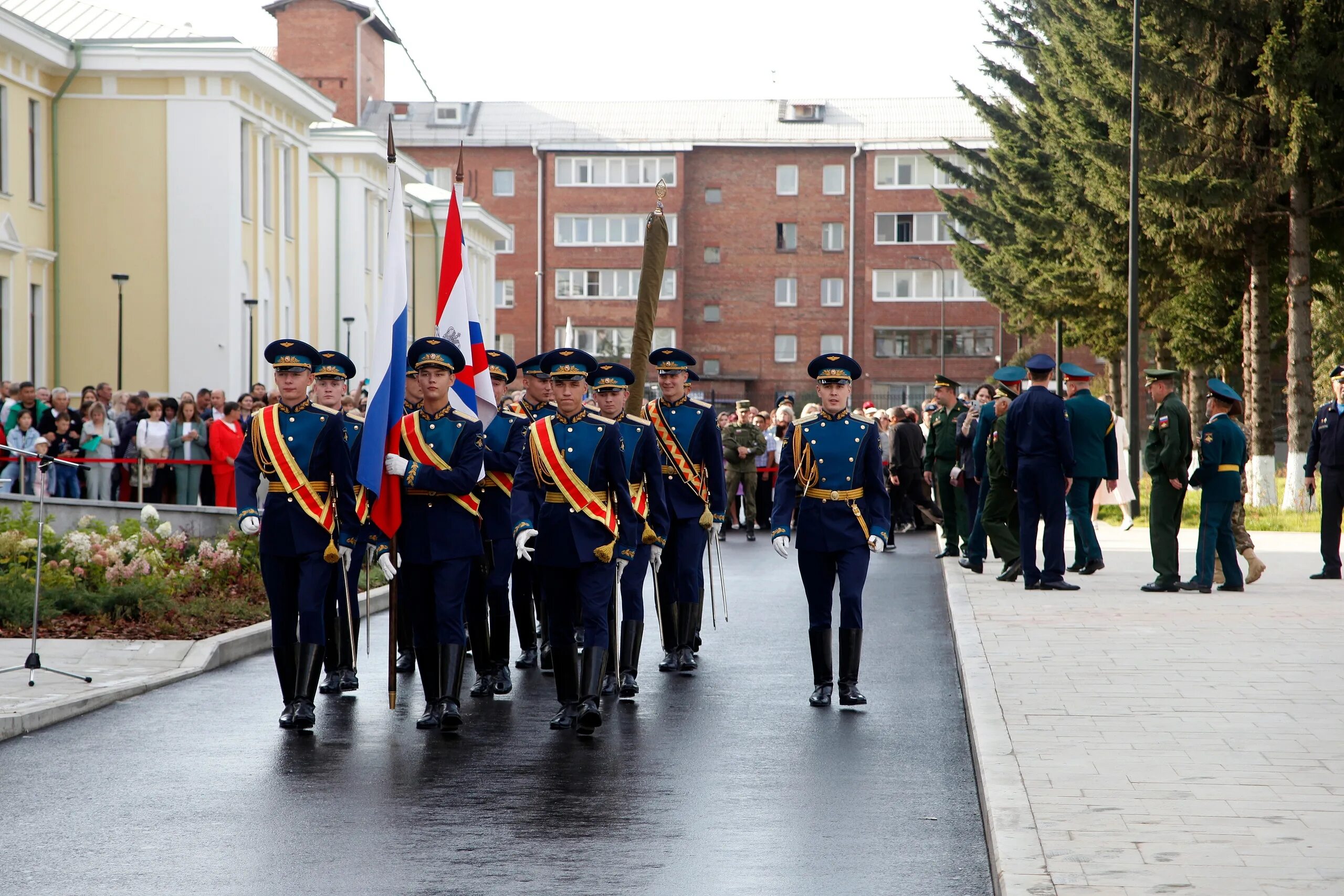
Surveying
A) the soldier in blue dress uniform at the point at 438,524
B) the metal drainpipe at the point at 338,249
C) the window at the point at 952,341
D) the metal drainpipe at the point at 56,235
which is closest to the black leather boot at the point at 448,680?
the soldier in blue dress uniform at the point at 438,524

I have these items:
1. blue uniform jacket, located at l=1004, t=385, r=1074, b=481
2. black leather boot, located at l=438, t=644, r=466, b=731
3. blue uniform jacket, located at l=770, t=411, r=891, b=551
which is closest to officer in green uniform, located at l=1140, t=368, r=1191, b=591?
blue uniform jacket, located at l=1004, t=385, r=1074, b=481

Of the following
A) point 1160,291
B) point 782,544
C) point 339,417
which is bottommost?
point 782,544

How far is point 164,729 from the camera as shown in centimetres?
899

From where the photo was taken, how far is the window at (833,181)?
80.9m

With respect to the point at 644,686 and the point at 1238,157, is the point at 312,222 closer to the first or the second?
the point at 1238,157

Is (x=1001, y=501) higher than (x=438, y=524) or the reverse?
the reverse

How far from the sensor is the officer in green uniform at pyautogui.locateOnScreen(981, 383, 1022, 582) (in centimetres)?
1627

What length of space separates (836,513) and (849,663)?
87 cm

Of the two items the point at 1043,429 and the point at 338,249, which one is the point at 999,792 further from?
the point at 338,249

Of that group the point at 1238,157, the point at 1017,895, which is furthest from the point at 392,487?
the point at 1238,157

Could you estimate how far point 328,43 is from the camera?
71.8m

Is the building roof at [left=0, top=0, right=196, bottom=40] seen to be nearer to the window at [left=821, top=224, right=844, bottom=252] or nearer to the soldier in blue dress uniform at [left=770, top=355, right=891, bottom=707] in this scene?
the soldier in blue dress uniform at [left=770, top=355, right=891, bottom=707]

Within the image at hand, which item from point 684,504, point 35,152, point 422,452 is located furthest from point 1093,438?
point 35,152

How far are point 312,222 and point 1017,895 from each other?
42.5m
